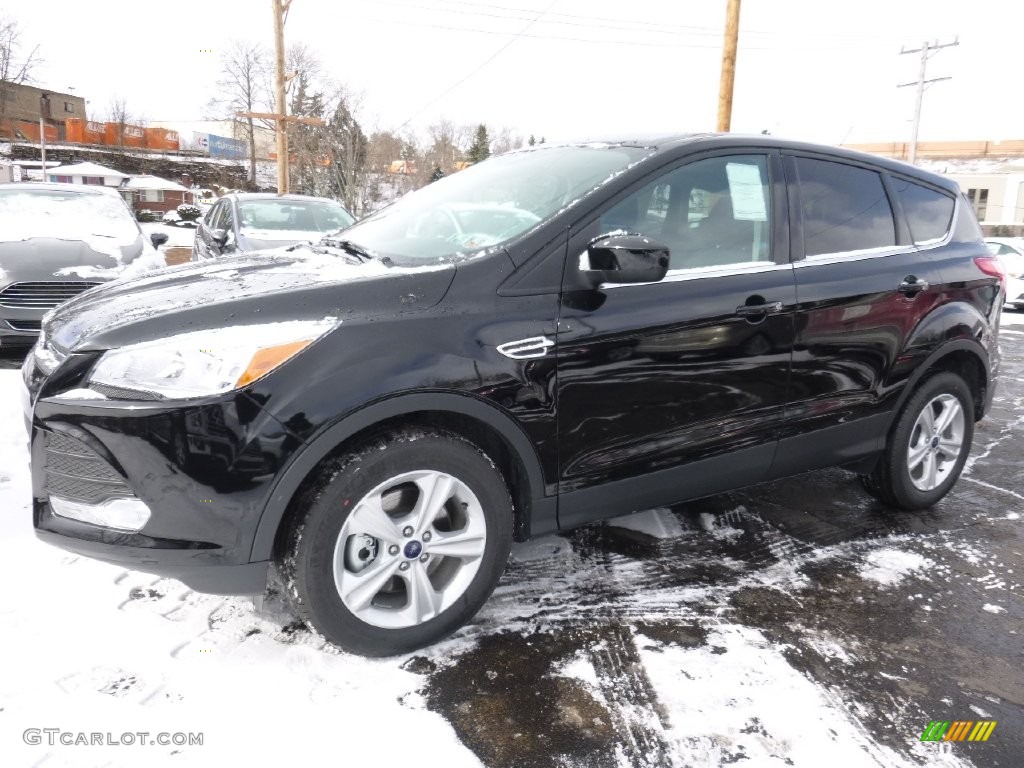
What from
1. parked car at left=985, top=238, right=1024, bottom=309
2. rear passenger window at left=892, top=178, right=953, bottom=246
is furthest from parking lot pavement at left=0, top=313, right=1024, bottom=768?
parked car at left=985, top=238, right=1024, bottom=309

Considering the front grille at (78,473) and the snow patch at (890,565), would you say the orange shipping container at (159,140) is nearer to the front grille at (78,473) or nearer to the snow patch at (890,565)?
the front grille at (78,473)

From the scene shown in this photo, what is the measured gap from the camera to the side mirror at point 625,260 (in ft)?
8.02

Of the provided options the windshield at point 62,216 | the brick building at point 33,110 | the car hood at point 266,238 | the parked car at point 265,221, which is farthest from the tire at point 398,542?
the brick building at point 33,110

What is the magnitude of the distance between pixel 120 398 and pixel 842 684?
2417 millimetres

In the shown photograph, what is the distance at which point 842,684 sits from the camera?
2406 millimetres

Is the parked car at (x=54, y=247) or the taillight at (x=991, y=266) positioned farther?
the parked car at (x=54, y=247)

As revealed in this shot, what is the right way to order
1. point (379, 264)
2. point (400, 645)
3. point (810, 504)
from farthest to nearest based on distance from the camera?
point (810, 504) < point (379, 264) < point (400, 645)

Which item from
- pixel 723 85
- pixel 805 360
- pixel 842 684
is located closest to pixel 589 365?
pixel 805 360

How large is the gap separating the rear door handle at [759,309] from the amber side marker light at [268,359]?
65.9 inches

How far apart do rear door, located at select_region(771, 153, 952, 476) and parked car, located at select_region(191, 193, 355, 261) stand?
6.35 metres

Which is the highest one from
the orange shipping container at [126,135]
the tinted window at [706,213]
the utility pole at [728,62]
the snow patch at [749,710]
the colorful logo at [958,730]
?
the orange shipping container at [126,135]

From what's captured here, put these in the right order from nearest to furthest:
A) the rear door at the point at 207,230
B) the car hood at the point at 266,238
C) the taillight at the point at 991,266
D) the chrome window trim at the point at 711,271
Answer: the chrome window trim at the point at 711,271, the taillight at the point at 991,266, the car hood at the point at 266,238, the rear door at the point at 207,230

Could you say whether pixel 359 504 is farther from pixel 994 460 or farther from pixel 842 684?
pixel 994 460

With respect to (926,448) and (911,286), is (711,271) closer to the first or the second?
(911,286)
